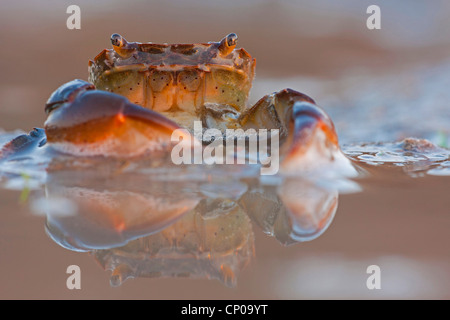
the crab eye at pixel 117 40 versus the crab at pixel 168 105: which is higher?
the crab eye at pixel 117 40

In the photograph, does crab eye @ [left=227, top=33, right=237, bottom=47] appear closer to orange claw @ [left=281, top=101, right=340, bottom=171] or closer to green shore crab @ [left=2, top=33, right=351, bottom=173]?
green shore crab @ [left=2, top=33, right=351, bottom=173]

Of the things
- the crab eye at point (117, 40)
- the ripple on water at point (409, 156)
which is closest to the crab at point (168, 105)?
the crab eye at point (117, 40)

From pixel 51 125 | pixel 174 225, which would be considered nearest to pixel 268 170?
pixel 174 225

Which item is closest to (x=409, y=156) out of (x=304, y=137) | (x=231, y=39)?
(x=231, y=39)

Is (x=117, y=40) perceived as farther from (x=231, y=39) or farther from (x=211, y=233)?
(x=211, y=233)

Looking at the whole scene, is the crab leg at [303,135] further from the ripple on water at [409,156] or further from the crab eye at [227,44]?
the ripple on water at [409,156]

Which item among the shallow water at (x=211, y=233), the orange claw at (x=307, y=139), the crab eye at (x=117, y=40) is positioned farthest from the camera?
the crab eye at (x=117, y=40)

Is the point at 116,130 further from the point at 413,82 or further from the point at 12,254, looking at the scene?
the point at 413,82
